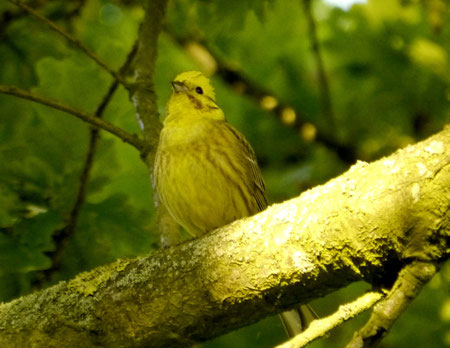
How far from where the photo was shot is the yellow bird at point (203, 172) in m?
4.50

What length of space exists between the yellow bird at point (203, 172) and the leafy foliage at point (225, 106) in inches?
8.7

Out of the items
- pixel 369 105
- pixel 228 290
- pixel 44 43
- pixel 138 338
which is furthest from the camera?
pixel 369 105

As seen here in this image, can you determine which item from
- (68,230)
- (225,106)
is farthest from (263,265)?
(225,106)

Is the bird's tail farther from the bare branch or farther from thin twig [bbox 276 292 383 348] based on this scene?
the bare branch

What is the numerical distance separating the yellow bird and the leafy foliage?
0.72 feet

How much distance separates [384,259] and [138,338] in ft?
3.32

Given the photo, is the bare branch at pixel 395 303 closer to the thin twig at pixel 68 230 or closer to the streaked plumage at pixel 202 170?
A: the thin twig at pixel 68 230

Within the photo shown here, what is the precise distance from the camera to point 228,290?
9.37ft

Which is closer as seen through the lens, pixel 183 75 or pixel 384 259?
pixel 384 259

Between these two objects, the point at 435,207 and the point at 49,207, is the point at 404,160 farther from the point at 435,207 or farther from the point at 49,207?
the point at 49,207

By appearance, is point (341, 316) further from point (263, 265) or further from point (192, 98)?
point (192, 98)

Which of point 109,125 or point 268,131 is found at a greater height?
point 268,131

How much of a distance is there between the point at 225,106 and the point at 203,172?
6.22 feet

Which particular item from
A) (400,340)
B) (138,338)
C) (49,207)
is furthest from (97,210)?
(400,340)
